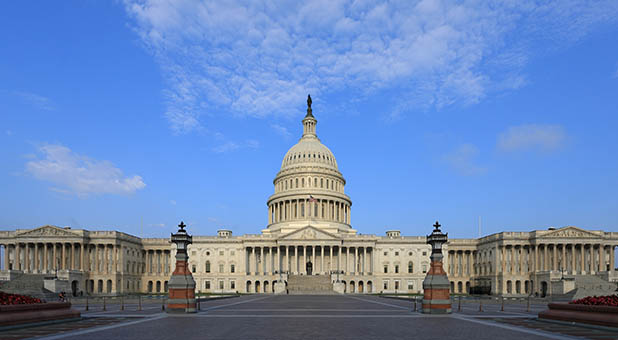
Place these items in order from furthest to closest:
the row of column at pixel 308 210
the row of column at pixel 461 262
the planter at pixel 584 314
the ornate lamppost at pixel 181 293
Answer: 1. the row of column at pixel 308 210
2. the row of column at pixel 461 262
3. the ornate lamppost at pixel 181 293
4. the planter at pixel 584 314

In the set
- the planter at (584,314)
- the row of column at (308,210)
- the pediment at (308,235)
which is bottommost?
the pediment at (308,235)

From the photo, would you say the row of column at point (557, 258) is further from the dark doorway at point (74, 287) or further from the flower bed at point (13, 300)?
the flower bed at point (13, 300)

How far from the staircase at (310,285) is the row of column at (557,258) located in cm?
3997

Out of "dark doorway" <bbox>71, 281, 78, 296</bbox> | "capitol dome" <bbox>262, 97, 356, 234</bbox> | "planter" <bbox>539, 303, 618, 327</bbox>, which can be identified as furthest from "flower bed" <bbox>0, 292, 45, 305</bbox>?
"capitol dome" <bbox>262, 97, 356, 234</bbox>

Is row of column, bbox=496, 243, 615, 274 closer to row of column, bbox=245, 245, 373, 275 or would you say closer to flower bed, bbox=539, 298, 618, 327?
row of column, bbox=245, 245, 373, 275

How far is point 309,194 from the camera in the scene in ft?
492

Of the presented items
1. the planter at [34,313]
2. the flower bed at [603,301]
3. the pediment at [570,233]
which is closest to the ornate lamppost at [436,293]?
the flower bed at [603,301]

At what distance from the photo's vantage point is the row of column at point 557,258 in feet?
385

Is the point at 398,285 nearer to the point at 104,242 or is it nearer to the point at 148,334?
the point at 104,242

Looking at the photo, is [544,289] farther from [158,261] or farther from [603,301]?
[158,261]

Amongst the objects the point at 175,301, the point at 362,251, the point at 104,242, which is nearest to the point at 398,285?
the point at 362,251

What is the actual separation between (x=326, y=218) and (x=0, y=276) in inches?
3194

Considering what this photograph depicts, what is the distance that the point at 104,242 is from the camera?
398 feet

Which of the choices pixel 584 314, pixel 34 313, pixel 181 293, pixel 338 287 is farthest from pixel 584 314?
pixel 338 287
